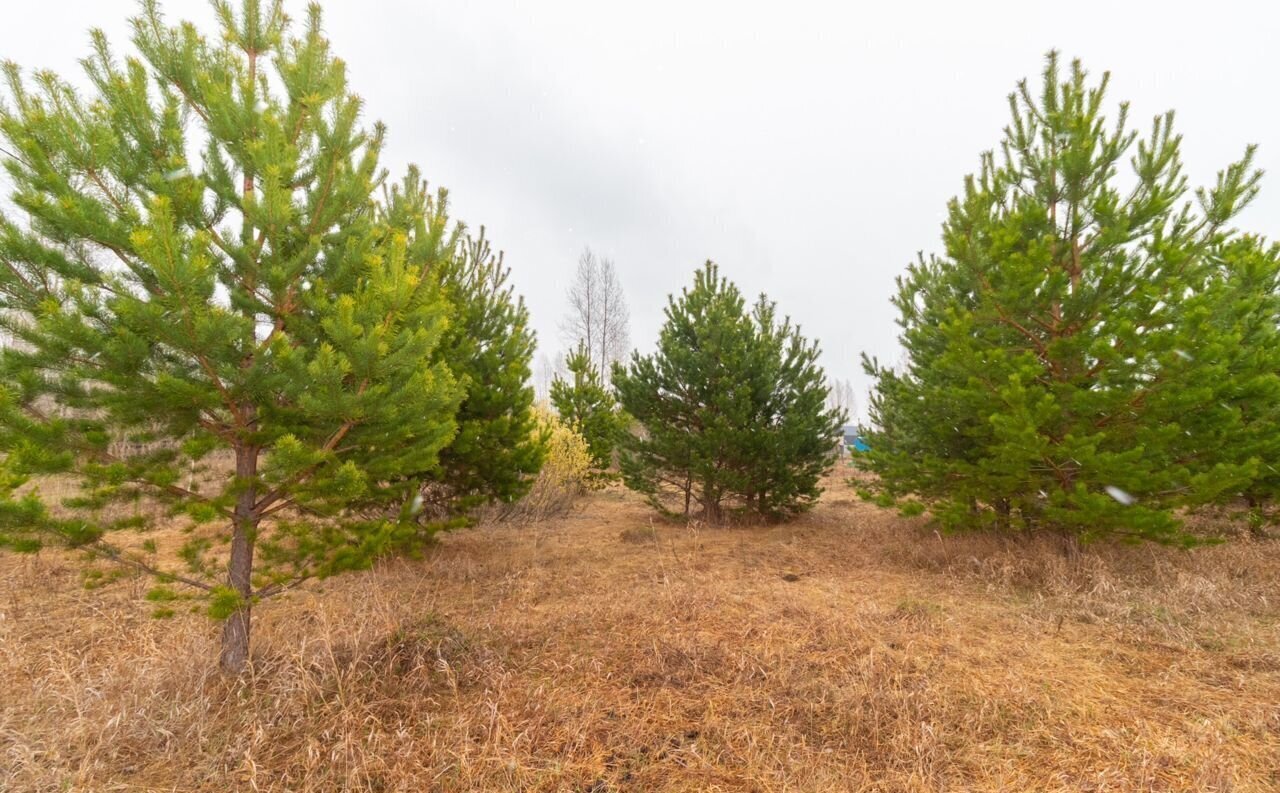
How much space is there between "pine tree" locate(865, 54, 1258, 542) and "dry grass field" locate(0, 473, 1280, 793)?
97 centimetres

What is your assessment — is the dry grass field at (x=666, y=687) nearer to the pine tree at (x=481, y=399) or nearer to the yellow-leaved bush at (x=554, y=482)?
the pine tree at (x=481, y=399)

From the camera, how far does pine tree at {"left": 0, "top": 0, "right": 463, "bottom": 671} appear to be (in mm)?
2697

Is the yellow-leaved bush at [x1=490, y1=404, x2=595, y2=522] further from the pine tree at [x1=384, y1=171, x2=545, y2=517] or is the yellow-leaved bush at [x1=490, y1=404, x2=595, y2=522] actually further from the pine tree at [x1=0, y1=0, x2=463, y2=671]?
the pine tree at [x1=0, y1=0, x2=463, y2=671]

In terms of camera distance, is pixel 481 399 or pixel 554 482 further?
pixel 554 482

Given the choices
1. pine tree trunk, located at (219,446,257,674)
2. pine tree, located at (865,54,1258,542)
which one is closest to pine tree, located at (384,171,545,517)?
pine tree trunk, located at (219,446,257,674)

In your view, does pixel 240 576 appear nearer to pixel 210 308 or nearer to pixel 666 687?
pixel 210 308

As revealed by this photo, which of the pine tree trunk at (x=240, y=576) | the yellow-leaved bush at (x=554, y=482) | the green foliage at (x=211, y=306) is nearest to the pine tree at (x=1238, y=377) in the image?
the green foliage at (x=211, y=306)

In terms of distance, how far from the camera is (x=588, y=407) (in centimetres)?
1434

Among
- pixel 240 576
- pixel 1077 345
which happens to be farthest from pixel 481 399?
pixel 1077 345

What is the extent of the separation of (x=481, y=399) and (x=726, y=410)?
402 cm

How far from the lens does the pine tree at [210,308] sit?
2697mm

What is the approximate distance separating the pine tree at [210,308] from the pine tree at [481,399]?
2.76 metres

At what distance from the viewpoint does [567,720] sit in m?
3.04

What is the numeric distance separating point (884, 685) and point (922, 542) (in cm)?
496
